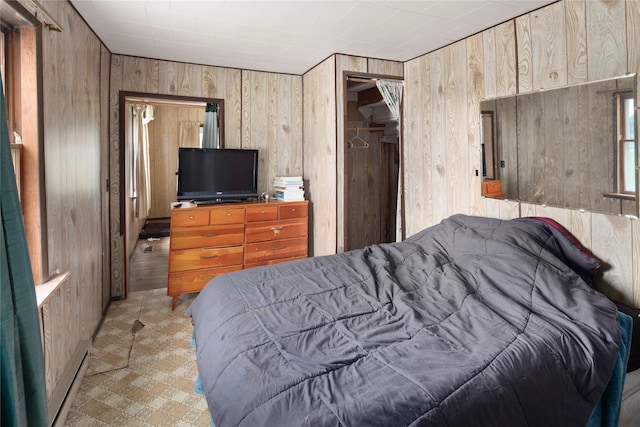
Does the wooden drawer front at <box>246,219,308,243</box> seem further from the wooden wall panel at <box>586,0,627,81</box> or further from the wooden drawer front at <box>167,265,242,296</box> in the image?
the wooden wall panel at <box>586,0,627,81</box>

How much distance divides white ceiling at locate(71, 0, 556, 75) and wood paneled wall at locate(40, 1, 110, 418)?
13.8 inches

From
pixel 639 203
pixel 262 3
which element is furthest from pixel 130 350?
pixel 639 203

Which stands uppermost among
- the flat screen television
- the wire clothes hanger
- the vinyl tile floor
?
the wire clothes hanger

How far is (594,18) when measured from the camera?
2053 mm

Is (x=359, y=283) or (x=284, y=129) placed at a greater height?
(x=284, y=129)

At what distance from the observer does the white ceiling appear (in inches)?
92.6

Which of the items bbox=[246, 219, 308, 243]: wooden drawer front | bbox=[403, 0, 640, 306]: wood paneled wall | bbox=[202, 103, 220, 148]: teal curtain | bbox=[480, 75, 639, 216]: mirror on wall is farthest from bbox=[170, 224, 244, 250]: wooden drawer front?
bbox=[480, 75, 639, 216]: mirror on wall

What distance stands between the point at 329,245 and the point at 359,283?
63.8 inches

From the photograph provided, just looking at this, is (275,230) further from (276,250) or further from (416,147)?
(416,147)

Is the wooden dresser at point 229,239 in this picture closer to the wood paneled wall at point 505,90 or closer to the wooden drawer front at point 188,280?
the wooden drawer front at point 188,280

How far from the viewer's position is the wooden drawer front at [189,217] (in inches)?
128

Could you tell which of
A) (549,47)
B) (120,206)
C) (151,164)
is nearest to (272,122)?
(120,206)

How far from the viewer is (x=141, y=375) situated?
7.45ft

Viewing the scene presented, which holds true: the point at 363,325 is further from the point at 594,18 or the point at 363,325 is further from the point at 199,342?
the point at 594,18
